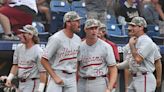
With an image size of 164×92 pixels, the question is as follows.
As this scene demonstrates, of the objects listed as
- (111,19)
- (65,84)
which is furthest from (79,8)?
(65,84)

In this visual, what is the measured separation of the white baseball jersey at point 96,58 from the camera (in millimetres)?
7234

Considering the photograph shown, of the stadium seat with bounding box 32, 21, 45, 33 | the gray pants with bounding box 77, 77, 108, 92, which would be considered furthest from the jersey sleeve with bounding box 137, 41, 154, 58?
the stadium seat with bounding box 32, 21, 45, 33

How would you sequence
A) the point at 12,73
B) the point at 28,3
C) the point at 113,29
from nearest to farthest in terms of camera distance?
the point at 12,73, the point at 28,3, the point at 113,29

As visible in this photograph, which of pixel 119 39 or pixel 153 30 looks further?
pixel 153 30

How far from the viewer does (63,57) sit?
7.04 metres

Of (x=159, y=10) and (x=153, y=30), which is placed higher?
(x=159, y=10)

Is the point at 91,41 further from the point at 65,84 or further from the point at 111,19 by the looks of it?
the point at 111,19

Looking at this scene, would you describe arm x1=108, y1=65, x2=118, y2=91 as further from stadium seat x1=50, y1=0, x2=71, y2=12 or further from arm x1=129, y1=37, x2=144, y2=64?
stadium seat x1=50, y1=0, x2=71, y2=12

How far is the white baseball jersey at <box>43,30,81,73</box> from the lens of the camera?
6.98m

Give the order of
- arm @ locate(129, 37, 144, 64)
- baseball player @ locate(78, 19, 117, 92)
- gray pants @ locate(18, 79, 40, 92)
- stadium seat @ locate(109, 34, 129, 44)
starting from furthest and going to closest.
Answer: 1. stadium seat @ locate(109, 34, 129, 44)
2. arm @ locate(129, 37, 144, 64)
3. gray pants @ locate(18, 79, 40, 92)
4. baseball player @ locate(78, 19, 117, 92)

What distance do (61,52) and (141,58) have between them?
4.83 feet

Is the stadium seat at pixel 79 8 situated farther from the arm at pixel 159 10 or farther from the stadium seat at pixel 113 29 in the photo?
the arm at pixel 159 10

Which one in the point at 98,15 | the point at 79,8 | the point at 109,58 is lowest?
the point at 109,58

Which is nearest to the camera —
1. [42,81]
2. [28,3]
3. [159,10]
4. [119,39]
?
[42,81]
